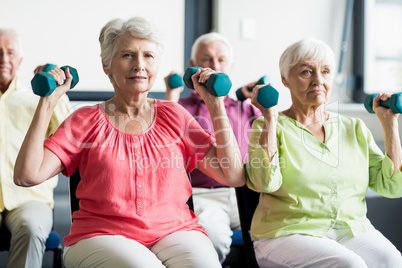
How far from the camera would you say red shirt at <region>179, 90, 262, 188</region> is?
2258mm

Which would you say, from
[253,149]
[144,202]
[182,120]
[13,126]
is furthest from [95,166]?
[13,126]

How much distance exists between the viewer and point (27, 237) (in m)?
1.91

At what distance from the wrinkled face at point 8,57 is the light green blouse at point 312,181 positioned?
1.27m

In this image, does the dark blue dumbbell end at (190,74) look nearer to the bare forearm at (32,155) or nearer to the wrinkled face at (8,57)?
the bare forearm at (32,155)

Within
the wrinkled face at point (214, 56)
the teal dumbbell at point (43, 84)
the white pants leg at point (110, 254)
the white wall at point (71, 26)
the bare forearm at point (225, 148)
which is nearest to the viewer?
the white pants leg at point (110, 254)

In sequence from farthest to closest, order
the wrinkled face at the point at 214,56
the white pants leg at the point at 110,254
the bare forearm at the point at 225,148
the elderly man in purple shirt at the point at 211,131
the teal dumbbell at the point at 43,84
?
the wrinkled face at the point at 214,56 < the elderly man in purple shirt at the point at 211,131 < the bare forearm at the point at 225,148 < the teal dumbbell at the point at 43,84 < the white pants leg at the point at 110,254

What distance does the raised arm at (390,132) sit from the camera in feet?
5.72

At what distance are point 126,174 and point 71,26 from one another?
1.78 m

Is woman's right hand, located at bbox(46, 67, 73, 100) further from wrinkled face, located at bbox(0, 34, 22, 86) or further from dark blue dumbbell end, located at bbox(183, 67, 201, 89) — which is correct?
wrinkled face, located at bbox(0, 34, 22, 86)

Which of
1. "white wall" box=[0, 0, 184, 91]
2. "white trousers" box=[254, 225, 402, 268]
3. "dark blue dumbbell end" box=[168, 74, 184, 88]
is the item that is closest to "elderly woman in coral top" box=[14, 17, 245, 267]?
"white trousers" box=[254, 225, 402, 268]

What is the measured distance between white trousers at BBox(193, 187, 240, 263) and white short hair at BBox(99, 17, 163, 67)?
2.59ft

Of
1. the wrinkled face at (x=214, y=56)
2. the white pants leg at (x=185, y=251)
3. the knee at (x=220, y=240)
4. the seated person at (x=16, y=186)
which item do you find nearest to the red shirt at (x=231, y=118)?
the wrinkled face at (x=214, y=56)

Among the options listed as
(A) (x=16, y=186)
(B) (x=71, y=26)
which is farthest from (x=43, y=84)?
(B) (x=71, y=26)

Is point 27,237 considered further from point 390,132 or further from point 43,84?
point 390,132
